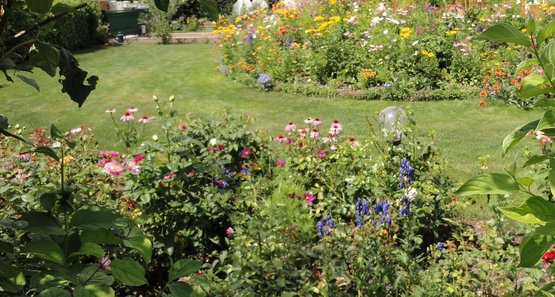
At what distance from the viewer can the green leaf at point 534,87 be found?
98cm

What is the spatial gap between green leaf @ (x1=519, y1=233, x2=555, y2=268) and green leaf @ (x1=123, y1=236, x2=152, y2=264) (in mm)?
658

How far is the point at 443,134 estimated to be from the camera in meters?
6.72

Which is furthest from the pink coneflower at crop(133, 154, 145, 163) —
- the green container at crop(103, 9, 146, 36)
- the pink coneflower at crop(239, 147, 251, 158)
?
the green container at crop(103, 9, 146, 36)

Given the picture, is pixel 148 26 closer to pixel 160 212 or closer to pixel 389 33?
pixel 389 33

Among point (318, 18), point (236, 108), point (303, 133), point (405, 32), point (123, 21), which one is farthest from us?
point (123, 21)

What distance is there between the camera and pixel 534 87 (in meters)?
0.99

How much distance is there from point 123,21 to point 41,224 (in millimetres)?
22000

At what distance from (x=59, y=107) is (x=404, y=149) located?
22.6ft

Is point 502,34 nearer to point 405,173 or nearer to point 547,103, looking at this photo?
point 547,103

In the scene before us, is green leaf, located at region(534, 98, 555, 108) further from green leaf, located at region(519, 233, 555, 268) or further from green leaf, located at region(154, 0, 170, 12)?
green leaf, located at region(154, 0, 170, 12)

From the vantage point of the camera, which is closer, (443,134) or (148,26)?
(443,134)

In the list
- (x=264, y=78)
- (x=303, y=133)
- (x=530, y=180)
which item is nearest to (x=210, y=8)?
(x=530, y=180)

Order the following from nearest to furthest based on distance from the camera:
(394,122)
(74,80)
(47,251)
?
(47,251) < (74,80) < (394,122)

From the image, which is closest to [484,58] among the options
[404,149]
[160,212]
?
[404,149]
